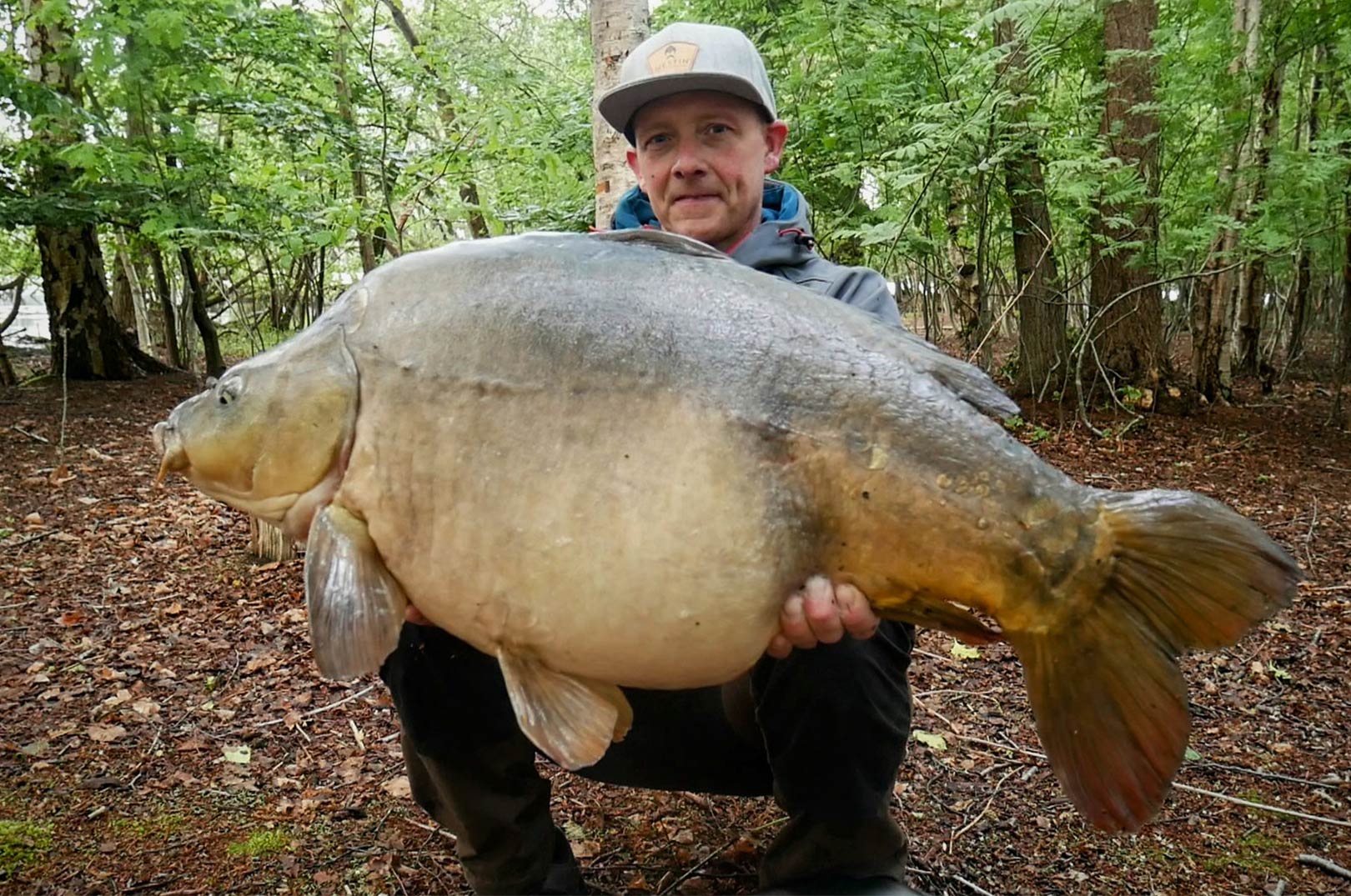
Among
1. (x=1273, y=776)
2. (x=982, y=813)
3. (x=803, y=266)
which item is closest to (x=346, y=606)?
(x=803, y=266)

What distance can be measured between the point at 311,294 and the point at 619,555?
17854 millimetres

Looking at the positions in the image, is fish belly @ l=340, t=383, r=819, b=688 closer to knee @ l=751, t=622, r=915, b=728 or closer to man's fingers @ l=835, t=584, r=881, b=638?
man's fingers @ l=835, t=584, r=881, b=638

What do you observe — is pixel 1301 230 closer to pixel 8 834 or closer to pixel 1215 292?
pixel 1215 292

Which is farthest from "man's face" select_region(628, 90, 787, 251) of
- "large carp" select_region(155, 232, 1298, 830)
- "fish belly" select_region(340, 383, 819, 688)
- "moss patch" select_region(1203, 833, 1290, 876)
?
"moss patch" select_region(1203, 833, 1290, 876)

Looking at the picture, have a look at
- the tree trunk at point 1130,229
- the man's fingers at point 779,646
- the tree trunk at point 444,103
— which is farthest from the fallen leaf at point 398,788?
the tree trunk at point 1130,229

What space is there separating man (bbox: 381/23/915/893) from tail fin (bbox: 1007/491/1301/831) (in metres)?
0.36

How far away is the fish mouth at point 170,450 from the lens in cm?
181

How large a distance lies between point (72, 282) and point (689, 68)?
947 cm

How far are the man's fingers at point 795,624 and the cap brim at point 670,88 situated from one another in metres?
1.49

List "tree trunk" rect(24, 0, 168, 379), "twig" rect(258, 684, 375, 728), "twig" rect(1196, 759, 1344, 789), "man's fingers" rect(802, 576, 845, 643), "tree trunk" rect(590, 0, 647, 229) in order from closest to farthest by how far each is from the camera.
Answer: "man's fingers" rect(802, 576, 845, 643) → "twig" rect(1196, 759, 1344, 789) → "twig" rect(258, 684, 375, 728) → "tree trunk" rect(590, 0, 647, 229) → "tree trunk" rect(24, 0, 168, 379)

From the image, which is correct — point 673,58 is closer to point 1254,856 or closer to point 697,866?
point 697,866

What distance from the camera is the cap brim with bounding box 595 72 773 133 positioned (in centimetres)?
243

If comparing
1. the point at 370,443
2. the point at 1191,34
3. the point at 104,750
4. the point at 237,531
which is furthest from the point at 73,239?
the point at 1191,34

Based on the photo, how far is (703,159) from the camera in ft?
8.38
